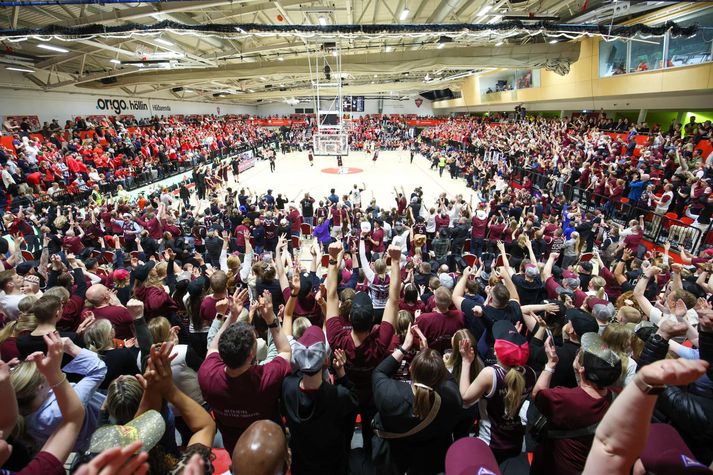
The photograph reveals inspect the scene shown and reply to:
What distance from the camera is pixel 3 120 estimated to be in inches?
587

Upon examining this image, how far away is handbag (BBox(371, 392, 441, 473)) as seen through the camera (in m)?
1.79

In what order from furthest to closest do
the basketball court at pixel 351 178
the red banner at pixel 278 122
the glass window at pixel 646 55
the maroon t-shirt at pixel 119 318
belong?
the red banner at pixel 278 122, the basketball court at pixel 351 178, the glass window at pixel 646 55, the maroon t-shirt at pixel 119 318

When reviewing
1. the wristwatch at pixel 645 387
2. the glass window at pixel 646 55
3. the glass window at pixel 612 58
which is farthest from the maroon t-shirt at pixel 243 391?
the glass window at pixel 612 58

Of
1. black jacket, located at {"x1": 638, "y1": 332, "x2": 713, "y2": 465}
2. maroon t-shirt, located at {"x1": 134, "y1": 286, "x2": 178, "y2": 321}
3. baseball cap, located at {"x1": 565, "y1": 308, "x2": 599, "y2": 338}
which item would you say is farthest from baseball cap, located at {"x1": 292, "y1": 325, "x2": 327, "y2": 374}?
maroon t-shirt, located at {"x1": 134, "y1": 286, "x2": 178, "y2": 321}

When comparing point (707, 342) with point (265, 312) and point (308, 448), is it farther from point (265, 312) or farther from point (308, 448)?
point (265, 312)

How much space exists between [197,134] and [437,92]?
2902 cm

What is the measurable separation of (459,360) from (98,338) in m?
2.81

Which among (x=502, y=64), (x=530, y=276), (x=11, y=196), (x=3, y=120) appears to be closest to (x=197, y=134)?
(x=3, y=120)

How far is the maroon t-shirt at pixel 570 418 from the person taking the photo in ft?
5.80

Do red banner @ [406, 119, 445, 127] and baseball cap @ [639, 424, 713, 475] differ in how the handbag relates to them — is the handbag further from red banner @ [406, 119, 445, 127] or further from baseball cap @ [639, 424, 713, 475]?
red banner @ [406, 119, 445, 127]

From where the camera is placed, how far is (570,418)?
1780mm

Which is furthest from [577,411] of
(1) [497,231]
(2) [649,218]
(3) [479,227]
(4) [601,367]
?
(2) [649,218]

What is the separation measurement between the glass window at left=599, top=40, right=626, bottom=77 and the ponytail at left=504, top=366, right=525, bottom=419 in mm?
17180

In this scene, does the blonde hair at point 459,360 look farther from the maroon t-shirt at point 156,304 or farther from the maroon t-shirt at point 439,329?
the maroon t-shirt at point 156,304
